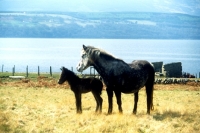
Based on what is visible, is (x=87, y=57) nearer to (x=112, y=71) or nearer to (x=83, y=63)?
(x=83, y=63)

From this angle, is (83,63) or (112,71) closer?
(112,71)

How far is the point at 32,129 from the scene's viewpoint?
13.6m

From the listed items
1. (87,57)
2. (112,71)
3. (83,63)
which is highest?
(87,57)

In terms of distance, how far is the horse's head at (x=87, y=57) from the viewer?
15.7 m

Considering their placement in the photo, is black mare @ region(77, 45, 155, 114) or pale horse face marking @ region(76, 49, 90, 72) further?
pale horse face marking @ region(76, 49, 90, 72)

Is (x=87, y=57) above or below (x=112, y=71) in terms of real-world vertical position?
above

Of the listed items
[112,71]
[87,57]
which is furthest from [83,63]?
[112,71]

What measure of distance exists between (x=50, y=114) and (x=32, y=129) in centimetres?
303

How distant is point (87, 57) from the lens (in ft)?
51.6

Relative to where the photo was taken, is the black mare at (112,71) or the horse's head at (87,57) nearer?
the black mare at (112,71)

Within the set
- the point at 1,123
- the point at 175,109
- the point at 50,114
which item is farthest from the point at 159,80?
the point at 1,123

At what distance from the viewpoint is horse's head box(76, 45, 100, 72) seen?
1569 cm

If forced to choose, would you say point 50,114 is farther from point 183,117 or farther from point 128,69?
point 183,117

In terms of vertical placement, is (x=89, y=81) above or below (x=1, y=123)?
above
